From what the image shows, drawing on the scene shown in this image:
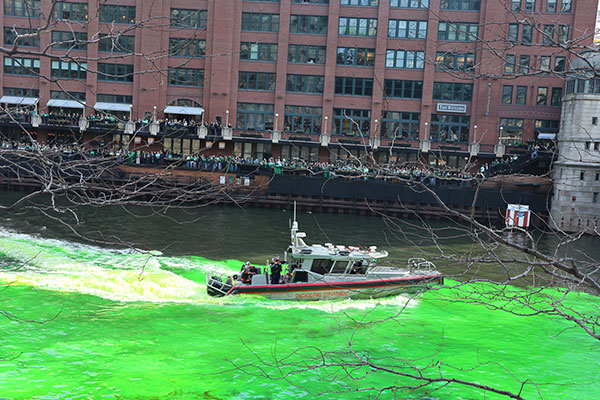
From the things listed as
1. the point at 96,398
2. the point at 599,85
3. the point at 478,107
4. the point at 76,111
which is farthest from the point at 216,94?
the point at 96,398

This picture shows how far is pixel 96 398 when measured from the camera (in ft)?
50.1

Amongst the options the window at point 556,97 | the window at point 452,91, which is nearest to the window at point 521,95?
the window at point 556,97

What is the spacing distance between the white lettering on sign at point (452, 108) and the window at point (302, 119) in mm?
12401

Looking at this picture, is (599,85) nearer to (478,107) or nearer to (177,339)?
(478,107)

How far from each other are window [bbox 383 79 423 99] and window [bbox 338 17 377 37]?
5507mm

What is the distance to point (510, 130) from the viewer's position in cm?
Answer: 6431

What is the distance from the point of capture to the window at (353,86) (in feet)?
218

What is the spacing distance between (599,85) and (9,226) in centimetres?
4606

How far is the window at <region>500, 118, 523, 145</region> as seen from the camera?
63875mm

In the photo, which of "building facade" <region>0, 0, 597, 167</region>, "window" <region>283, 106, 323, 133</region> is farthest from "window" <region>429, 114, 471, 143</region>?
"window" <region>283, 106, 323, 133</region>

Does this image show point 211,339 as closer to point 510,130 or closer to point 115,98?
point 510,130

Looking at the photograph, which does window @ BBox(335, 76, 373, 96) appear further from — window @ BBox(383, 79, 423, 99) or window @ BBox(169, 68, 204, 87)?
window @ BBox(169, 68, 204, 87)

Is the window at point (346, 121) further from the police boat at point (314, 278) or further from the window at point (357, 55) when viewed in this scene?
the police boat at point (314, 278)

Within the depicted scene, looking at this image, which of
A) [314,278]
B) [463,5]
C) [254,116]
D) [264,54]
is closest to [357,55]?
[264,54]
